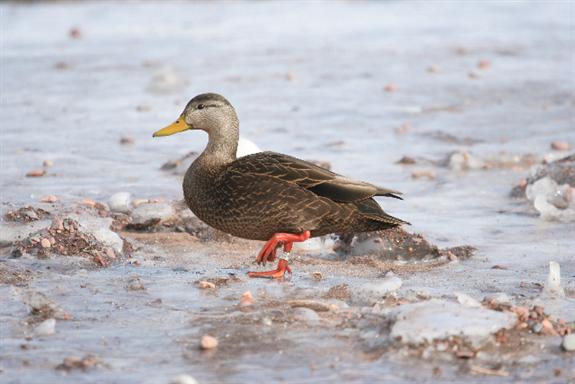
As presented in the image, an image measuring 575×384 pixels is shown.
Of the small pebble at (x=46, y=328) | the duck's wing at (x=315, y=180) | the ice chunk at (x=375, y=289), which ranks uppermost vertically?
the duck's wing at (x=315, y=180)

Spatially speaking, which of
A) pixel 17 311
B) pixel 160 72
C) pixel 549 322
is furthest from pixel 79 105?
pixel 549 322

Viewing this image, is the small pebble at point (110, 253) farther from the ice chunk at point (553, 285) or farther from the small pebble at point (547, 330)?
the small pebble at point (547, 330)

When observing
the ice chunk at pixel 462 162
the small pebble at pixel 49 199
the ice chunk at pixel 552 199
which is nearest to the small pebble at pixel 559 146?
the ice chunk at pixel 462 162

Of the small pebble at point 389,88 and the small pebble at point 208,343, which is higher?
the small pebble at point 389,88

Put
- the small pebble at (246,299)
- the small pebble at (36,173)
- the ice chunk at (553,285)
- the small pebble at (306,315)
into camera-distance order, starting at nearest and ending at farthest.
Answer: the small pebble at (306,315)
the small pebble at (246,299)
the ice chunk at (553,285)
the small pebble at (36,173)

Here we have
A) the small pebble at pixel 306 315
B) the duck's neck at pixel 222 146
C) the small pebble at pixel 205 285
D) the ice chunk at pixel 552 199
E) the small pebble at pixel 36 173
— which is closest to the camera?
the small pebble at pixel 306 315

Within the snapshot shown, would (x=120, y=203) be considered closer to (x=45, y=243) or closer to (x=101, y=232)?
(x=101, y=232)

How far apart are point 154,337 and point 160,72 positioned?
988 cm

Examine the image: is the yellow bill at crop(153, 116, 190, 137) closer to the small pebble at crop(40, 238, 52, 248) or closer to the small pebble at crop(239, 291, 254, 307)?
the small pebble at crop(40, 238, 52, 248)

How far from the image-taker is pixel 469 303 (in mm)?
5797

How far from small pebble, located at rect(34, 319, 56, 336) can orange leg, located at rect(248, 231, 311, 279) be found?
159 cm

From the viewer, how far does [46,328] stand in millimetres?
5543

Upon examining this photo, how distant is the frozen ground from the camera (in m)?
5.32

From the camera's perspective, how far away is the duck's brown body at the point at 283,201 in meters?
7.02
